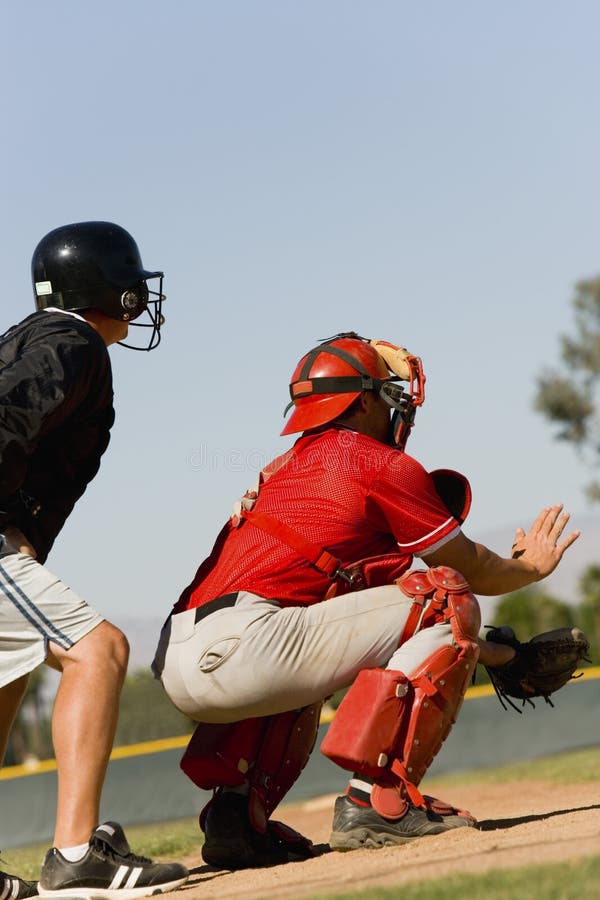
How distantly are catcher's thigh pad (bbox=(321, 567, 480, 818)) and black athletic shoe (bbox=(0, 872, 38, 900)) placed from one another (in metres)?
1.30

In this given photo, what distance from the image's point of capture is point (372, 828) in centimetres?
497

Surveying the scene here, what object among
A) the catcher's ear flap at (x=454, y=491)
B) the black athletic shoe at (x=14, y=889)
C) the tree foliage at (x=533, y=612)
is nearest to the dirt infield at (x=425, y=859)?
the black athletic shoe at (x=14, y=889)

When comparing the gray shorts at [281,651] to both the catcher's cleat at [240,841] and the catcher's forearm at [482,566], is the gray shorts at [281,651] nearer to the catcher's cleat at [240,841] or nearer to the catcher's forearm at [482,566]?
the catcher's forearm at [482,566]

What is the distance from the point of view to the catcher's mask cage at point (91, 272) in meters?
5.41

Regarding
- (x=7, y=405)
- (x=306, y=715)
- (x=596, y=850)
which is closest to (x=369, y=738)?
(x=306, y=715)

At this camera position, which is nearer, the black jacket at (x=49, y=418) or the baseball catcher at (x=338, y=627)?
the black jacket at (x=49, y=418)

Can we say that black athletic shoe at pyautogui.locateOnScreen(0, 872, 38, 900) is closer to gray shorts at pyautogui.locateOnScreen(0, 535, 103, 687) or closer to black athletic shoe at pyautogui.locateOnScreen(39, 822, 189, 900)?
black athletic shoe at pyautogui.locateOnScreen(39, 822, 189, 900)

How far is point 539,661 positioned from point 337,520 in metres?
1.25

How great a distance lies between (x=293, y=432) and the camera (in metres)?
5.70

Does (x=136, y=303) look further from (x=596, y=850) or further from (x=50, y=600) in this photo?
(x=596, y=850)

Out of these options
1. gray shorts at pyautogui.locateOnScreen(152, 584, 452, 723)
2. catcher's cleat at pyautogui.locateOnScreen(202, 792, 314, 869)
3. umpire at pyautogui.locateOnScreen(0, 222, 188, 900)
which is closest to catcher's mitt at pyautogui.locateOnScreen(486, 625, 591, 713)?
gray shorts at pyautogui.locateOnScreen(152, 584, 452, 723)

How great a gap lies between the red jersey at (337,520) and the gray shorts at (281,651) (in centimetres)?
13

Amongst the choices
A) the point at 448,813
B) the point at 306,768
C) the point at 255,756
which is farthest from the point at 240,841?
the point at 306,768

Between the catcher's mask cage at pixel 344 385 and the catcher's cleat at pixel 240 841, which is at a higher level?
the catcher's mask cage at pixel 344 385
